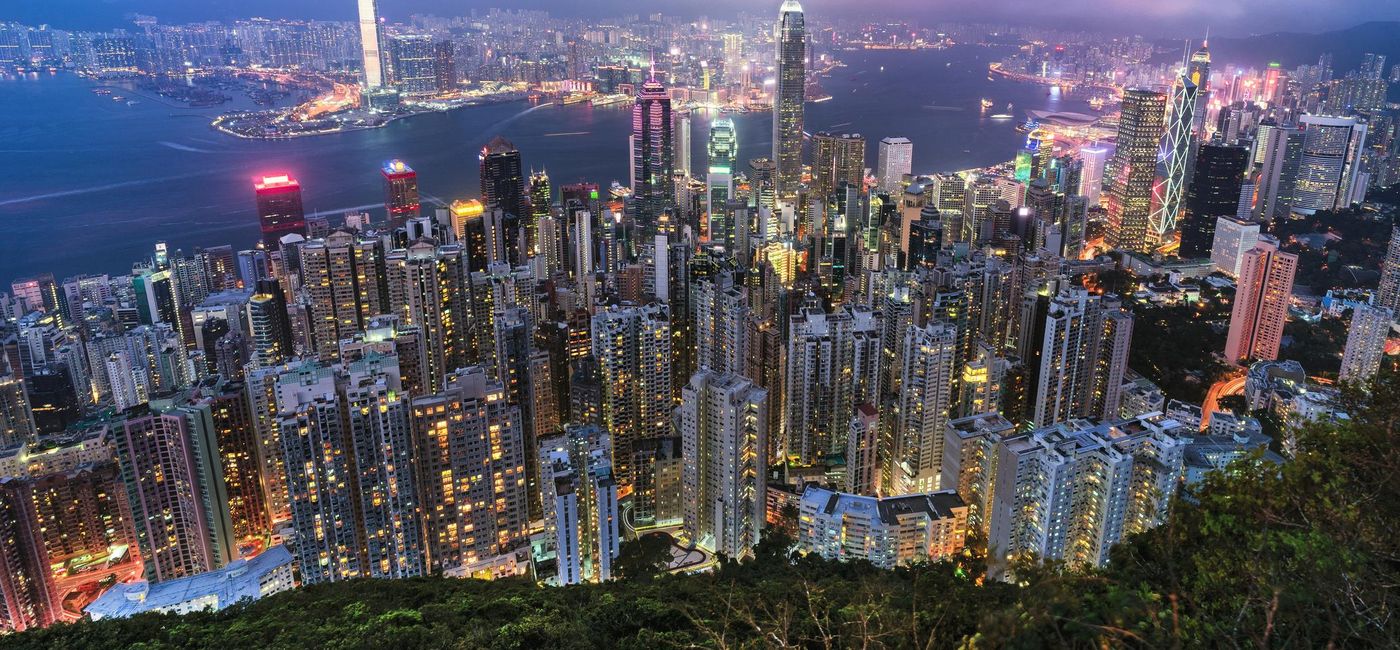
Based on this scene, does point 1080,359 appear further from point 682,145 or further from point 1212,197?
point 682,145

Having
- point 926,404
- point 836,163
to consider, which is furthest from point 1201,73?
point 926,404

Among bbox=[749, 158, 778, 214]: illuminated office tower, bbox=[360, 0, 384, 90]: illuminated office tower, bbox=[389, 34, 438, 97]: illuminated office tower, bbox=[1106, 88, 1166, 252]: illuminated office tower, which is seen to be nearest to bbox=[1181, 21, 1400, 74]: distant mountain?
bbox=[1106, 88, 1166, 252]: illuminated office tower

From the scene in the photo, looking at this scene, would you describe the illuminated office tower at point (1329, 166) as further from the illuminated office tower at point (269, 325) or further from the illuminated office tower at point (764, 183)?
the illuminated office tower at point (269, 325)

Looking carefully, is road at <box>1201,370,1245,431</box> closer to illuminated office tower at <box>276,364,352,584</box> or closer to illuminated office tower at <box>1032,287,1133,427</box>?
illuminated office tower at <box>1032,287,1133,427</box>

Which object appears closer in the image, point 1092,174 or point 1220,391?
point 1220,391

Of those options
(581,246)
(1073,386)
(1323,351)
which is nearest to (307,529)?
(1073,386)

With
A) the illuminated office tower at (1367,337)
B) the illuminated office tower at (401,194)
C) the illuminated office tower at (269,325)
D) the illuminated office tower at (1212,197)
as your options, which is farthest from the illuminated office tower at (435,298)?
the illuminated office tower at (1212,197)
